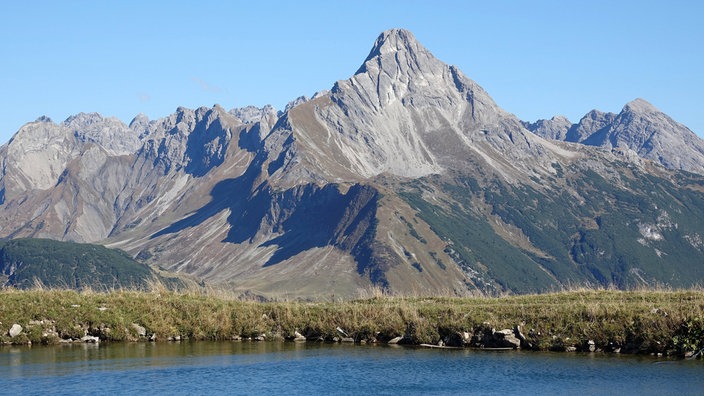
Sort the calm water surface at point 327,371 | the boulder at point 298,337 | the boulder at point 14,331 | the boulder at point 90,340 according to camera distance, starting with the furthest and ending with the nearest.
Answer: the boulder at point 298,337, the boulder at point 90,340, the boulder at point 14,331, the calm water surface at point 327,371

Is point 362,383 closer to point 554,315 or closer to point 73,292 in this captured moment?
point 554,315

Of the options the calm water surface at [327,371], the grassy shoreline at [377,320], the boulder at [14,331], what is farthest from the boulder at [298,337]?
the boulder at [14,331]

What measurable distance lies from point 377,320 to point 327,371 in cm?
1081

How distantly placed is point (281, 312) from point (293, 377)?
14391 millimetres

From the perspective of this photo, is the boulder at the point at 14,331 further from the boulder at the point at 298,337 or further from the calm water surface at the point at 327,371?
the boulder at the point at 298,337

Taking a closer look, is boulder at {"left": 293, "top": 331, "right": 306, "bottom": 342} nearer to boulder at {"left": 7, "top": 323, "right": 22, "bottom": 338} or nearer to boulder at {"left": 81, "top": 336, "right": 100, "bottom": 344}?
boulder at {"left": 81, "top": 336, "right": 100, "bottom": 344}

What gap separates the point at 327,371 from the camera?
5103cm

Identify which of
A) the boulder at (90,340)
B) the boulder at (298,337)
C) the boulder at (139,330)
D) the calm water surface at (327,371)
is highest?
the boulder at (139,330)

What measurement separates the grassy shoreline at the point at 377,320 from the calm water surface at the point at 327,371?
1556mm

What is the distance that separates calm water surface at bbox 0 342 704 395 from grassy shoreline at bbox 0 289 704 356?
1556mm

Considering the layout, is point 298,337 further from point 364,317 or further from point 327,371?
point 327,371

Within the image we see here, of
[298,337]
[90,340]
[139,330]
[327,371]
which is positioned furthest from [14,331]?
[327,371]

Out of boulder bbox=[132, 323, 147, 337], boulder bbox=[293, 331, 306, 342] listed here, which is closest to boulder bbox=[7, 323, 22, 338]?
boulder bbox=[132, 323, 147, 337]

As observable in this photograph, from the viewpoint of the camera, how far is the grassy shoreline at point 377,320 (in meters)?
55.0
